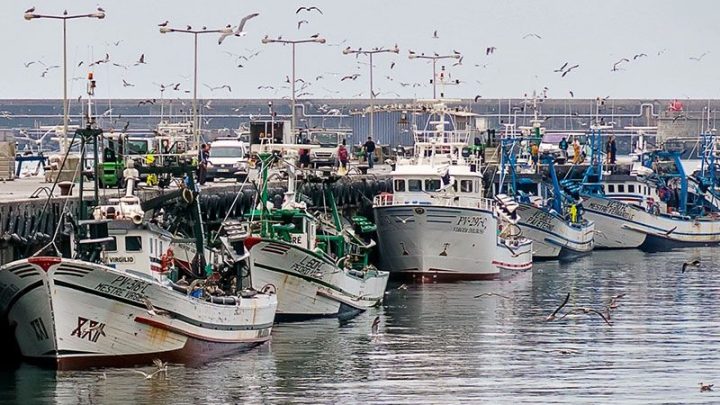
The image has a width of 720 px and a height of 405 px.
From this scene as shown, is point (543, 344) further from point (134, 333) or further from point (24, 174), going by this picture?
point (24, 174)

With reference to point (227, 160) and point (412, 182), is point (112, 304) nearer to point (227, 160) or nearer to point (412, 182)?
point (412, 182)

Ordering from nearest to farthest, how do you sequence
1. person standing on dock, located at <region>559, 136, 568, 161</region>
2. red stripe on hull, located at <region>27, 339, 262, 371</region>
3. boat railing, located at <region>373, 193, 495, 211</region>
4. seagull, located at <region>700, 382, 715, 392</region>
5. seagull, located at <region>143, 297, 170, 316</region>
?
seagull, located at <region>700, 382, 715, 392</region>
red stripe on hull, located at <region>27, 339, 262, 371</region>
seagull, located at <region>143, 297, 170, 316</region>
boat railing, located at <region>373, 193, 495, 211</region>
person standing on dock, located at <region>559, 136, 568, 161</region>

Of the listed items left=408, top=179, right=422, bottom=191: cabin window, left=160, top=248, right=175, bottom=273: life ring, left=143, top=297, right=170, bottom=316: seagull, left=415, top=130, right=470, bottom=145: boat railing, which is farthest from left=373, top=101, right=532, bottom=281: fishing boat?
left=143, top=297, right=170, bottom=316: seagull

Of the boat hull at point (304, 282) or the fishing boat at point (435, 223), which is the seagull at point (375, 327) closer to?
the boat hull at point (304, 282)

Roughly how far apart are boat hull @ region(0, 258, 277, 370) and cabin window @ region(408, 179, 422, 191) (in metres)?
21.6

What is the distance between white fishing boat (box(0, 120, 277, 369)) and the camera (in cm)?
3794

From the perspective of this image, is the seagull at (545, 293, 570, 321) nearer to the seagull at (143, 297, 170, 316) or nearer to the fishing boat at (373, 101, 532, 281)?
the fishing boat at (373, 101, 532, 281)

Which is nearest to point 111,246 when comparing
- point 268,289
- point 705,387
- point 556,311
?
point 268,289

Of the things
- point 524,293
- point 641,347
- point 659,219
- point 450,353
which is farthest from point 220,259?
point 659,219

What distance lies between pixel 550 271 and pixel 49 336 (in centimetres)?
3343

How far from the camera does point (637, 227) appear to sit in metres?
82.4

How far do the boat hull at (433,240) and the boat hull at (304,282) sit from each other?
9.41 metres

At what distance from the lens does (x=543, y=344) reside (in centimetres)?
4525

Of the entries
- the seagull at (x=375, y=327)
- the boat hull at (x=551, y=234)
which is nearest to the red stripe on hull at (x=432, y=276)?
the boat hull at (x=551, y=234)
